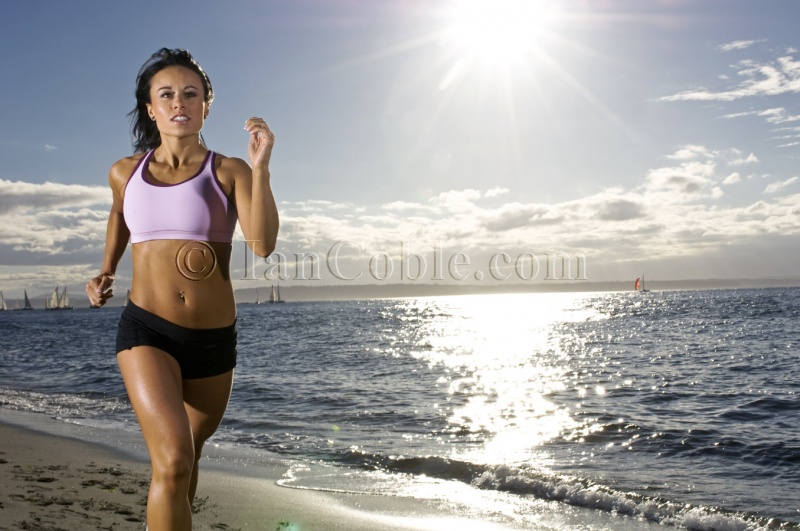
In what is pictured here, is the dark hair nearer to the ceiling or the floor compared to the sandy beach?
nearer to the ceiling

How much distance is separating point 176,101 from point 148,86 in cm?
21

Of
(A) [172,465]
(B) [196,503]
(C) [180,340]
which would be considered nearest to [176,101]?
(C) [180,340]

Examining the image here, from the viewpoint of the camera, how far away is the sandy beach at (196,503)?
206 inches

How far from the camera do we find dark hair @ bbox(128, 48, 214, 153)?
124 inches

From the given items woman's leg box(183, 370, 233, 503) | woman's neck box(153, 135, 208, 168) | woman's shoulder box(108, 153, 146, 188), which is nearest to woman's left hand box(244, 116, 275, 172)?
woman's neck box(153, 135, 208, 168)

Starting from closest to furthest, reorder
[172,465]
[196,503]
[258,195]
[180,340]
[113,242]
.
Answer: [172,465], [258,195], [180,340], [113,242], [196,503]

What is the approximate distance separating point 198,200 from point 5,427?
31.2 ft

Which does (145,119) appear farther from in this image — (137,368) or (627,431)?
(627,431)

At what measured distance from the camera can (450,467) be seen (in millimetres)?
8531

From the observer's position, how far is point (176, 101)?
3.07 m

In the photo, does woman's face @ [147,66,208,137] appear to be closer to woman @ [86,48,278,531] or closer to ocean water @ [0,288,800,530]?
woman @ [86,48,278,531]

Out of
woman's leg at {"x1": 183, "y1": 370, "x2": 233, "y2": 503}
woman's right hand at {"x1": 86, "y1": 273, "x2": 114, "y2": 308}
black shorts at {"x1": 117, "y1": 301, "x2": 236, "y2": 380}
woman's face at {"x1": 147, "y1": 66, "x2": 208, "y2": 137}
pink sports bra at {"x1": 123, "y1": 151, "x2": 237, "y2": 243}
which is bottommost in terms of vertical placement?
woman's leg at {"x1": 183, "y1": 370, "x2": 233, "y2": 503}

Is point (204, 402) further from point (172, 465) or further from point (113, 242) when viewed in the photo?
point (113, 242)

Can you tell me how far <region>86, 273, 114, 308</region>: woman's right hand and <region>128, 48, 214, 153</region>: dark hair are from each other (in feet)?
2.23
